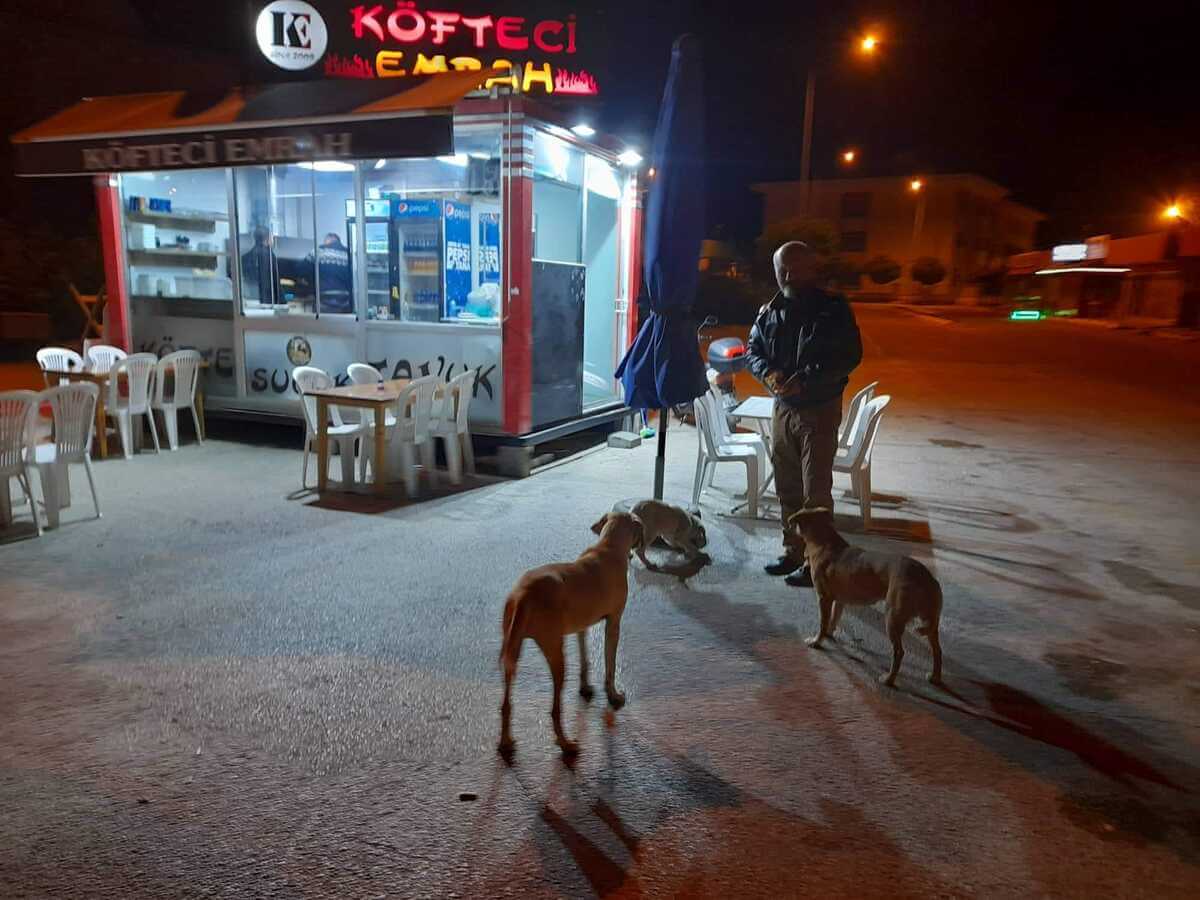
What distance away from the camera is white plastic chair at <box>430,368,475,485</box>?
23.9 ft

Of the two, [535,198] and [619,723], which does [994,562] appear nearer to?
[619,723]

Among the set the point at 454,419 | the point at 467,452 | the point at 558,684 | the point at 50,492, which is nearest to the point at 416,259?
the point at 454,419

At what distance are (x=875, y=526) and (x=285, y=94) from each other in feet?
22.5

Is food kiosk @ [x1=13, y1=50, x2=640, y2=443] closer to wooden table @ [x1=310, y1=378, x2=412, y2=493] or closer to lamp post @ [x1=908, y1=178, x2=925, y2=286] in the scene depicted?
wooden table @ [x1=310, y1=378, x2=412, y2=493]

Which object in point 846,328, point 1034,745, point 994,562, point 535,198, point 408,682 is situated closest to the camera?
point 1034,745

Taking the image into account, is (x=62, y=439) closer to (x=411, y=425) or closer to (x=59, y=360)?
(x=411, y=425)

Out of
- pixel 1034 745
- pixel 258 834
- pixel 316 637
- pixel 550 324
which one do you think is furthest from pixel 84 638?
pixel 550 324

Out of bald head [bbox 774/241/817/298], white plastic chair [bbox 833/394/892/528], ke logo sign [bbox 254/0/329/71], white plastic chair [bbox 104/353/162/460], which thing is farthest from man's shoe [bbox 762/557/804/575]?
ke logo sign [bbox 254/0/329/71]

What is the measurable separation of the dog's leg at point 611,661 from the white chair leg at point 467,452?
425 cm

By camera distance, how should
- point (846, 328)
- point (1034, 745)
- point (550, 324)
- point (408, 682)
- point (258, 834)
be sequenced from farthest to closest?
1. point (550, 324)
2. point (846, 328)
3. point (408, 682)
4. point (1034, 745)
5. point (258, 834)

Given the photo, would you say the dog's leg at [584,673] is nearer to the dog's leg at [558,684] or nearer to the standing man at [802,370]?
the dog's leg at [558,684]

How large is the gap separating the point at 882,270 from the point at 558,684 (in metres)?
51.9

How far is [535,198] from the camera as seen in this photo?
30.2 ft

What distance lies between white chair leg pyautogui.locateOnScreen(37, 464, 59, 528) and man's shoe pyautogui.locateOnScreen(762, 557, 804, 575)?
16.0ft
